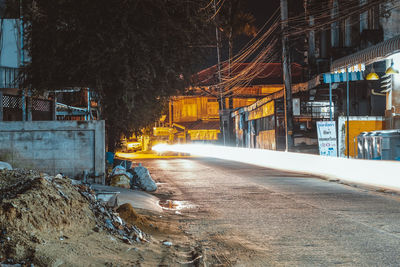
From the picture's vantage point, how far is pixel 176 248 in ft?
22.2

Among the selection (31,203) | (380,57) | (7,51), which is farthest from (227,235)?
(380,57)

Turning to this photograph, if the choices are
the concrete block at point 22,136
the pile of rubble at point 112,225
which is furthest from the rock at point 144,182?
the pile of rubble at point 112,225

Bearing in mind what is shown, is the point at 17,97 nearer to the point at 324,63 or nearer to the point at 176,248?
the point at 176,248

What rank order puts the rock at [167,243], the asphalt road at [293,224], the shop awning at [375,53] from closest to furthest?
the asphalt road at [293,224] → the rock at [167,243] → the shop awning at [375,53]

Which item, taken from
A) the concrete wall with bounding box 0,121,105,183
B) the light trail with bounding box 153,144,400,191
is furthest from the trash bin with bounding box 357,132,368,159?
the concrete wall with bounding box 0,121,105,183

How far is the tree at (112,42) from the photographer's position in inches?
521

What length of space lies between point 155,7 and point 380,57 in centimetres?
1451

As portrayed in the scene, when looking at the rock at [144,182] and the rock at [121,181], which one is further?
the rock at [144,182]

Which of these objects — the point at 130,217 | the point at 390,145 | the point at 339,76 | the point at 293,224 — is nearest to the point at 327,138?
the point at 390,145

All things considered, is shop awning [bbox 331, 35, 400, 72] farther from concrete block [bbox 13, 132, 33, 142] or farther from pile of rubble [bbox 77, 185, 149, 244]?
pile of rubble [bbox 77, 185, 149, 244]

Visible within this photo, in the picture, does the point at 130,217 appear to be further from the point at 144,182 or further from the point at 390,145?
the point at 390,145

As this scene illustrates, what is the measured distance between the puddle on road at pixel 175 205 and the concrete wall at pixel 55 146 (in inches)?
97.7

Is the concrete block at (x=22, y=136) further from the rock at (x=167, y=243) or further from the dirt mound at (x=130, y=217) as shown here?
the rock at (x=167, y=243)

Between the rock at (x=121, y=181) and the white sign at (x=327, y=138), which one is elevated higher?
the white sign at (x=327, y=138)
